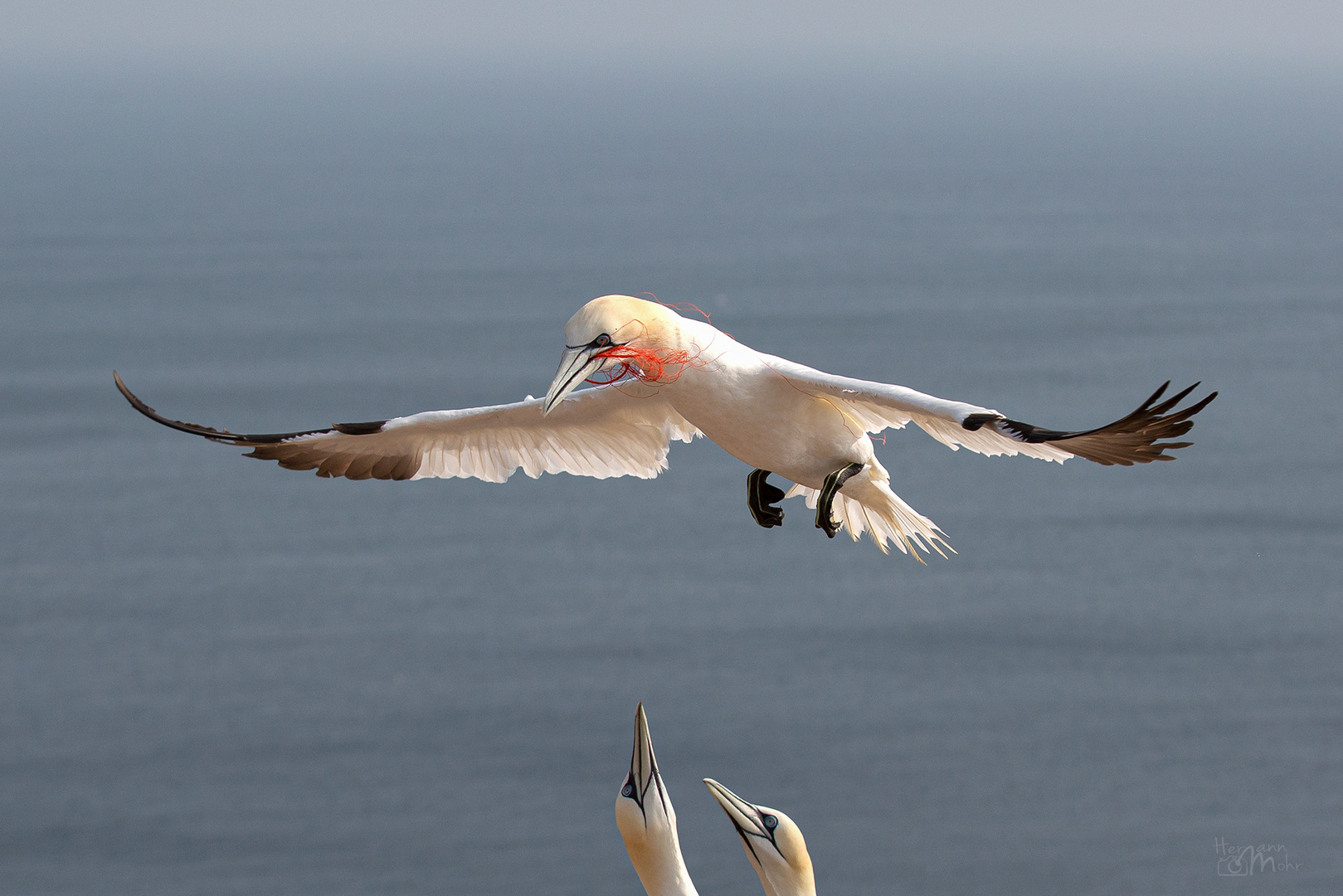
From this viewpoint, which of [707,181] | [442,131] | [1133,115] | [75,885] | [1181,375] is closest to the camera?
[75,885]

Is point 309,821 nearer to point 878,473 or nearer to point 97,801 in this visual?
point 97,801

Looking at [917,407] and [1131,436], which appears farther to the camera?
[917,407]

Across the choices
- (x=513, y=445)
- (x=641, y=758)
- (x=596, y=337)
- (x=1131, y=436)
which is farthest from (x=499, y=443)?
(x=1131, y=436)

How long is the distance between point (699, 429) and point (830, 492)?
654 millimetres

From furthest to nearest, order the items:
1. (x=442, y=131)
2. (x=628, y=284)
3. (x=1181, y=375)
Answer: (x=442, y=131), (x=628, y=284), (x=1181, y=375)

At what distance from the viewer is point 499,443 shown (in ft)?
28.3

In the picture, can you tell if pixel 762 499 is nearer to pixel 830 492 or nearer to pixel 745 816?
pixel 830 492

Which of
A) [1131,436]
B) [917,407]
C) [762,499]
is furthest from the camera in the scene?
[762,499]

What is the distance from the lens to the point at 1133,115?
114750 mm

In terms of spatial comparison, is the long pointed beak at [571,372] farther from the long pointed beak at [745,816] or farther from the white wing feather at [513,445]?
the long pointed beak at [745,816]

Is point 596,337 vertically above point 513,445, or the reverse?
point 596,337

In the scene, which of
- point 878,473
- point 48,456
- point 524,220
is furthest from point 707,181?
point 878,473

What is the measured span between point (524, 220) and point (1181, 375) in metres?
27.1

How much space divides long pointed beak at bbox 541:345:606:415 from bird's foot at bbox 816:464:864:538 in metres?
1.37
